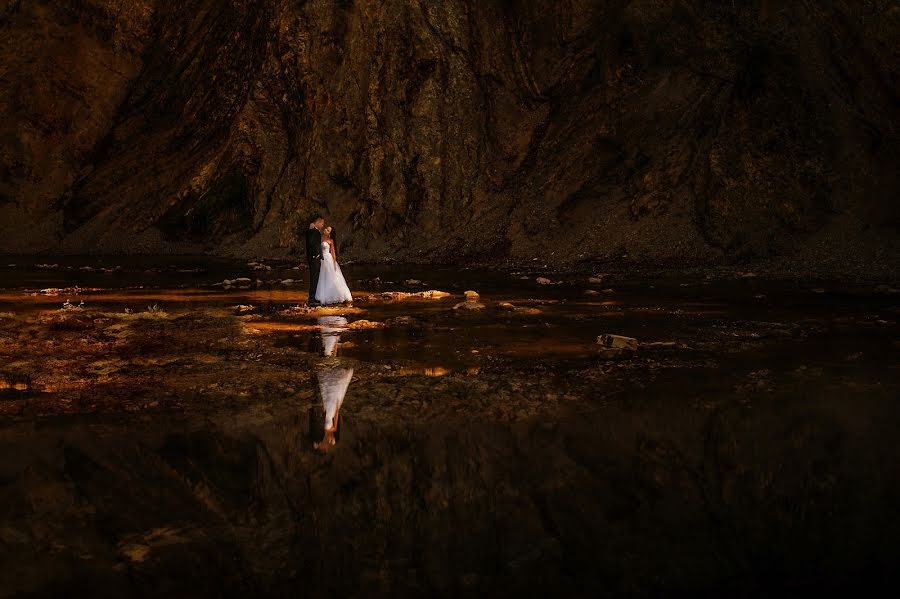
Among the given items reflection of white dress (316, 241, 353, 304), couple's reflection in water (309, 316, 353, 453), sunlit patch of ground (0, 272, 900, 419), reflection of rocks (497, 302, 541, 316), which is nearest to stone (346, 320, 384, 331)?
sunlit patch of ground (0, 272, 900, 419)

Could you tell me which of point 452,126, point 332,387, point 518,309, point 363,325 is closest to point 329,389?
point 332,387

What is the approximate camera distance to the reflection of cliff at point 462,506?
344 cm

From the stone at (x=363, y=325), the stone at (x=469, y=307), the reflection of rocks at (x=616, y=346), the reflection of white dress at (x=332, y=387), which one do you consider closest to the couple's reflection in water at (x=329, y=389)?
the reflection of white dress at (x=332, y=387)

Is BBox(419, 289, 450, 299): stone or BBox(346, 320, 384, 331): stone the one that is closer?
BBox(346, 320, 384, 331): stone

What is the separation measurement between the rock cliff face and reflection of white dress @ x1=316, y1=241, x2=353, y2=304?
1331cm

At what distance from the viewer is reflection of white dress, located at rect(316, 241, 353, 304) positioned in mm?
15523

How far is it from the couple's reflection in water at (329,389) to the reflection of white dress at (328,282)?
3.75m

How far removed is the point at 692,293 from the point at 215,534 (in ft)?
48.5

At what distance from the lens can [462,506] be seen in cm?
426

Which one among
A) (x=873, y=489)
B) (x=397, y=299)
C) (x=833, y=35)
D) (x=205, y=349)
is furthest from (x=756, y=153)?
(x=873, y=489)

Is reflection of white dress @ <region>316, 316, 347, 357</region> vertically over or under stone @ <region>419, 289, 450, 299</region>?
under

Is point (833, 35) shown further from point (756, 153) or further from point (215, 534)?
point (215, 534)

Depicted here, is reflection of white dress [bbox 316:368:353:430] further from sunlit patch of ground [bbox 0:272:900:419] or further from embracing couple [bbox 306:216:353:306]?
embracing couple [bbox 306:216:353:306]

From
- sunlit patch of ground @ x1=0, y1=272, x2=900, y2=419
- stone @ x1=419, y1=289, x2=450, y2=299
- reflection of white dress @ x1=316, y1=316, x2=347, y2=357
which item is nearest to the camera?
sunlit patch of ground @ x1=0, y1=272, x2=900, y2=419
